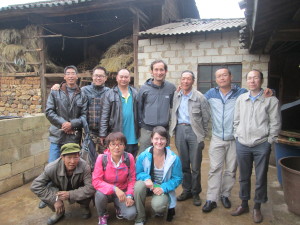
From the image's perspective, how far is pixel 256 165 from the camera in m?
2.80

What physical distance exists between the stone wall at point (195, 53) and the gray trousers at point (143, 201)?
5.25 m

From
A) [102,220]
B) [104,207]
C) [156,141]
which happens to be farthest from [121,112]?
[102,220]

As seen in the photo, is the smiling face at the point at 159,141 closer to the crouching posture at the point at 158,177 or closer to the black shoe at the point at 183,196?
the crouching posture at the point at 158,177

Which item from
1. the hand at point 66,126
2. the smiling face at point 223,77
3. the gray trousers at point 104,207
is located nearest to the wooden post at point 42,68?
the hand at point 66,126

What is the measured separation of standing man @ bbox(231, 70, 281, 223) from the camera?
8.81ft

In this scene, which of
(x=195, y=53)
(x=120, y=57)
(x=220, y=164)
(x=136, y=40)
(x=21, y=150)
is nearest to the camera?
(x=220, y=164)

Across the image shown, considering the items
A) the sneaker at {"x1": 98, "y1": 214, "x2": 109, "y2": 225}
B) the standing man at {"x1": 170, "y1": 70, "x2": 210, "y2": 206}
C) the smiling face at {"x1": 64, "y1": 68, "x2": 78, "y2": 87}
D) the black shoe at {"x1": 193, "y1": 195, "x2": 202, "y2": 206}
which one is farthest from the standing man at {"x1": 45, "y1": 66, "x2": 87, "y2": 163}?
the black shoe at {"x1": 193, "y1": 195, "x2": 202, "y2": 206}

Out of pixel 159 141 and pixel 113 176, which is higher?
pixel 159 141

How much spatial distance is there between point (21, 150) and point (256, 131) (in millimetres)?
3626

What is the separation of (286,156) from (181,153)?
1.54 m

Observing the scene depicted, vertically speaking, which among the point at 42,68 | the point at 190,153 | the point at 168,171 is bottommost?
the point at 168,171

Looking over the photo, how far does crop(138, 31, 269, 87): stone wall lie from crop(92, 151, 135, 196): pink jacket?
5.21 meters

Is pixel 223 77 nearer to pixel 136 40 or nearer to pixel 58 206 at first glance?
pixel 58 206

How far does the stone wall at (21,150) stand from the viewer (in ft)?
12.3
